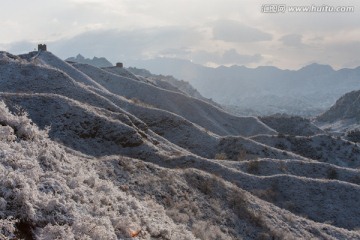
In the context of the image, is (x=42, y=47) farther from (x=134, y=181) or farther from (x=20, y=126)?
(x=20, y=126)

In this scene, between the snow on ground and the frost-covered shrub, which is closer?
the snow on ground

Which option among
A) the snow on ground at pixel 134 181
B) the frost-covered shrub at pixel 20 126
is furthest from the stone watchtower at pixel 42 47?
the frost-covered shrub at pixel 20 126

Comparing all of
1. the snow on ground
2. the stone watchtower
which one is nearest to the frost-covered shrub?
the snow on ground

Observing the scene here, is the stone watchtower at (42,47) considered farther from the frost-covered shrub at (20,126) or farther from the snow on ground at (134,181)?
the frost-covered shrub at (20,126)

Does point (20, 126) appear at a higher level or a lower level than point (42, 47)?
lower

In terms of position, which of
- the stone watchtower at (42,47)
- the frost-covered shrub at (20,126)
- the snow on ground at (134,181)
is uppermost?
the stone watchtower at (42,47)

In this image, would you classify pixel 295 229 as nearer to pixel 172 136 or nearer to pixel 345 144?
pixel 172 136

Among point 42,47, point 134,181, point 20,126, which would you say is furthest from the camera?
point 42,47

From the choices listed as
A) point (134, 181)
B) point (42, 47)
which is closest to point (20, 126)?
point (134, 181)

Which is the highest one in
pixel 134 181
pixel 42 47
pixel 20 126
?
pixel 42 47

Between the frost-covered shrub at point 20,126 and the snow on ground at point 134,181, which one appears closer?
the snow on ground at point 134,181

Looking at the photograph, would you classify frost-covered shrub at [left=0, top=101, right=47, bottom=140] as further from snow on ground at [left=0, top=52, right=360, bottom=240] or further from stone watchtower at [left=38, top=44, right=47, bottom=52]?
stone watchtower at [left=38, top=44, right=47, bottom=52]

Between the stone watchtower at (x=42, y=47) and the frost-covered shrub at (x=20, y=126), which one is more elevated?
the stone watchtower at (x=42, y=47)

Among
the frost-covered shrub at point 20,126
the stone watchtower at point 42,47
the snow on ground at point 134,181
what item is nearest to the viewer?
the snow on ground at point 134,181
